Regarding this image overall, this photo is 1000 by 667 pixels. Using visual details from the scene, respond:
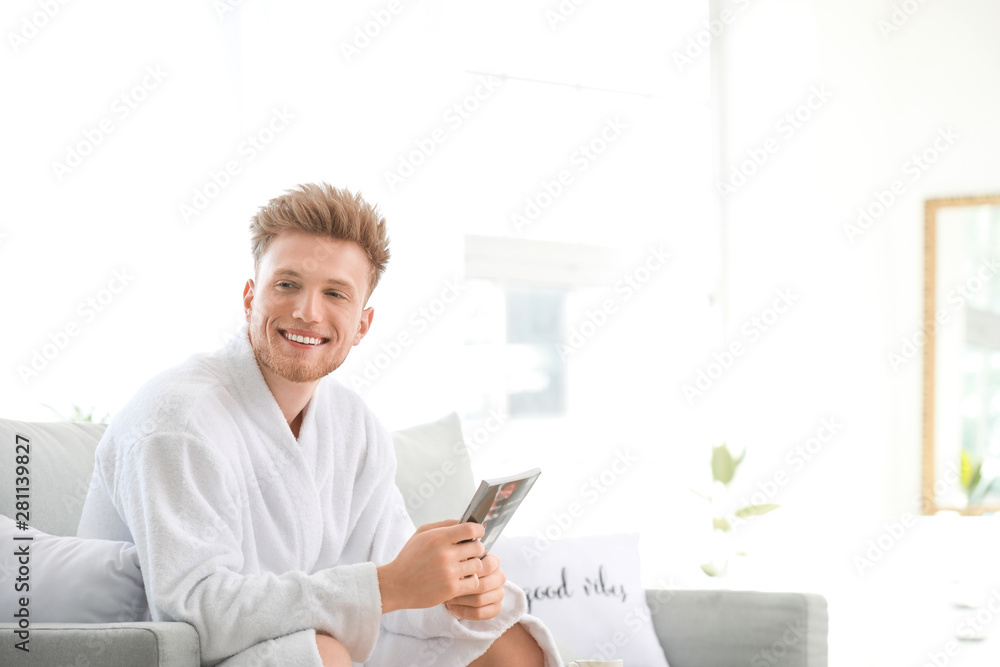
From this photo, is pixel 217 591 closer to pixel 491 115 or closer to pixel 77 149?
pixel 77 149

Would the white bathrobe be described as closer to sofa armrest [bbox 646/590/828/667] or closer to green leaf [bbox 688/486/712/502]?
sofa armrest [bbox 646/590/828/667]

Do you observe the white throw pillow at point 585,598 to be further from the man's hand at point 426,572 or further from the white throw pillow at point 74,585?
the white throw pillow at point 74,585

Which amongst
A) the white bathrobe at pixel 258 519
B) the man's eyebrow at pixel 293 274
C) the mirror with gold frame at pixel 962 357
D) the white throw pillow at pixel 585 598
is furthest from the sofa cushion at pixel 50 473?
the mirror with gold frame at pixel 962 357

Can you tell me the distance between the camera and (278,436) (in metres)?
1.32

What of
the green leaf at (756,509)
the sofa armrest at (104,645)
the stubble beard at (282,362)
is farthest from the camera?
the green leaf at (756,509)

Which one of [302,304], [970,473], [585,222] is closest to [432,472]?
[302,304]

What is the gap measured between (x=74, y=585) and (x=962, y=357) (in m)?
3.09

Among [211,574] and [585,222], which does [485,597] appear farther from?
[585,222]

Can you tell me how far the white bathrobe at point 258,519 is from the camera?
3.52ft

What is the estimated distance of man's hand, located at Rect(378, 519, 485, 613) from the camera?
1157 millimetres

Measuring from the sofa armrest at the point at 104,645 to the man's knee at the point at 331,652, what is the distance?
15 cm

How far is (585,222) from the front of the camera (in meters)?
3.37

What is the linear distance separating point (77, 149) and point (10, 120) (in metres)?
0.19

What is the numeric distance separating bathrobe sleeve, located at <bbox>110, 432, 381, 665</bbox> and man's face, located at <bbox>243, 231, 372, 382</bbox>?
0.20m
